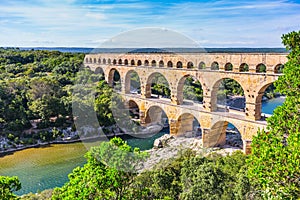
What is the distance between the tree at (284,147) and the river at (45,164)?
11358 millimetres

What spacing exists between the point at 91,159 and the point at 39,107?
15.8m

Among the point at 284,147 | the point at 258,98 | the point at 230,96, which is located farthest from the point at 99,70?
the point at 284,147

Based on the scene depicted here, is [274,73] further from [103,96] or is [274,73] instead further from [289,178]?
[103,96]

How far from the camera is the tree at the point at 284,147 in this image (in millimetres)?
4980

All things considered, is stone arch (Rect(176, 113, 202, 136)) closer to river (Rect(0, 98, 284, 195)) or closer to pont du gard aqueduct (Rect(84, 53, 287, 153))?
pont du gard aqueduct (Rect(84, 53, 287, 153))

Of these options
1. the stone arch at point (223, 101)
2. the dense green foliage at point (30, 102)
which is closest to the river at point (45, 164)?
the dense green foliage at point (30, 102)

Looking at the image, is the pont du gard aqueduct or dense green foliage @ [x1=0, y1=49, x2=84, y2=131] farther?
dense green foliage @ [x1=0, y1=49, x2=84, y2=131]

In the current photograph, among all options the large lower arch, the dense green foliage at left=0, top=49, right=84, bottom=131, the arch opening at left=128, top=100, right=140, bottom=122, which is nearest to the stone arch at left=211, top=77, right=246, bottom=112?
the large lower arch

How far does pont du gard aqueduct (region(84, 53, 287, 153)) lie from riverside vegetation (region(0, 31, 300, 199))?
6.88 metres

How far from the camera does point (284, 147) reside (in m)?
5.22

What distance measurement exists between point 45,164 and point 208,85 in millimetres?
10044

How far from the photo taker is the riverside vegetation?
513 centimetres

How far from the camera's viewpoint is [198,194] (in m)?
8.41

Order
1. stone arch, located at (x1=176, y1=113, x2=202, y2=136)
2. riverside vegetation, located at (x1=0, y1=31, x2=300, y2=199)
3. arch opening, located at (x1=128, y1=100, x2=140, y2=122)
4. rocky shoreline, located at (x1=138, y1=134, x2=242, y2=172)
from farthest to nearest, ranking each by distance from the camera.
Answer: arch opening, located at (x1=128, y1=100, x2=140, y2=122) < stone arch, located at (x1=176, y1=113, x2=202, y2=136) < rocky shoreline, located at (x1=138, y1=134, x2=242, y2=172) < riverside vegetation, located at (x1=0, y1=31, x2=300, y2=199)
